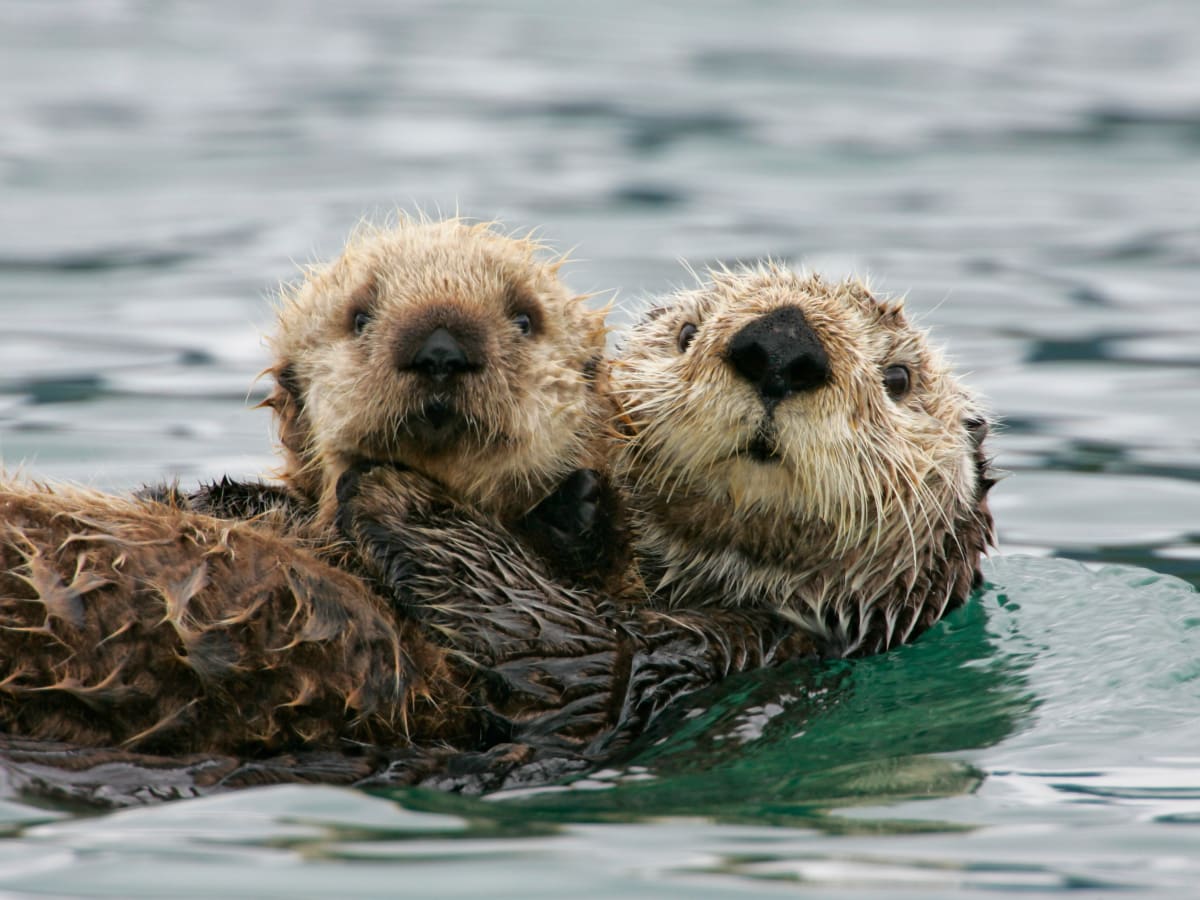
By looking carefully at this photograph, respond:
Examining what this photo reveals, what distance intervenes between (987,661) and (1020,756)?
832 millimetres

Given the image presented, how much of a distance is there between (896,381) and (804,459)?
2.18 ft

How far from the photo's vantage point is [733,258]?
11656 millimetres

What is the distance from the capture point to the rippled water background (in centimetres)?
364

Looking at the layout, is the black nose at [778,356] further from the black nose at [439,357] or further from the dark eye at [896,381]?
the black nose at [439,357]

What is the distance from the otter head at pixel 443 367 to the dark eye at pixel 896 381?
2.86 feet

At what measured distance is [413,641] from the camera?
4.28 m

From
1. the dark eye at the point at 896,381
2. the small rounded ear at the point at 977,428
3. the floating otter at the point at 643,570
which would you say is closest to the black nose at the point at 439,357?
the floating otter at the point at 643,570

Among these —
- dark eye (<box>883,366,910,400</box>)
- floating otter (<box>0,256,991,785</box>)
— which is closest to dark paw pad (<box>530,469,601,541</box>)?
floating otter (<box>0,256,991,785</box>)

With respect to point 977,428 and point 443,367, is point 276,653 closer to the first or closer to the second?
point 443,367

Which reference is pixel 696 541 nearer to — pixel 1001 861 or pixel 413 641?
pixel 413 641

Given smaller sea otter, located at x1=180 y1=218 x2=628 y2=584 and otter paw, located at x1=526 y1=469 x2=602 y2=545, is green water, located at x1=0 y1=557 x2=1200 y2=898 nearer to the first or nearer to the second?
otter paw, located at x1=526 y1=469 x2=602 y2=545

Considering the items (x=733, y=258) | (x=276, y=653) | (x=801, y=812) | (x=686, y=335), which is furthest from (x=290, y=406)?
(x=733, y=258)

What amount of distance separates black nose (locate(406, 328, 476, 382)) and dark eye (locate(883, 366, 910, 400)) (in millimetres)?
1464

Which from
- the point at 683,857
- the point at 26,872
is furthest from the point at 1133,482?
the point at 26,872
